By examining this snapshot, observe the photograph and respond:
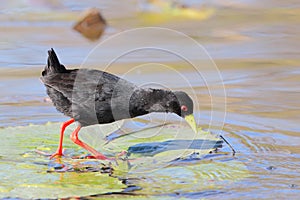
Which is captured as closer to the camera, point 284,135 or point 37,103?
point 284,135

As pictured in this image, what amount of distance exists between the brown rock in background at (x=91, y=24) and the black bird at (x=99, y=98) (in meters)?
4.72

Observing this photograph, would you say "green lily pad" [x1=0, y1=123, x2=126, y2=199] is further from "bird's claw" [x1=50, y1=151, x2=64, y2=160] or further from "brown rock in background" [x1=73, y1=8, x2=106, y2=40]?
"brown rock in background" [x1=73, y1=8, x2=106, y2=40]

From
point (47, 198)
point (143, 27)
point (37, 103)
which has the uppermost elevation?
point (143, 27)

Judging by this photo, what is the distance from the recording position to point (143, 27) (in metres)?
12.4

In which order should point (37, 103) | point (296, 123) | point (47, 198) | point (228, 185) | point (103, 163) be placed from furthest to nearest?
point (37, 103) < point (296, 123) < point (103, 163) < point (228, 185) < point (47, 198)

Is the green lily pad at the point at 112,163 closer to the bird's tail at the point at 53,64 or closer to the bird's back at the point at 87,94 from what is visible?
the bird's back at the point at 87,94

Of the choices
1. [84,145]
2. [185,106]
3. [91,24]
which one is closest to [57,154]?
[84,145]

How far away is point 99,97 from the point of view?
22.9ft

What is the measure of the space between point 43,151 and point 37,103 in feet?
5.27

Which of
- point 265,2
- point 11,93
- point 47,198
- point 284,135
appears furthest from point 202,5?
point 47,198

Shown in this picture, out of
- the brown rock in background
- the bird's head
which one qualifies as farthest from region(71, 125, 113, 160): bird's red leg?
the brown rock in background

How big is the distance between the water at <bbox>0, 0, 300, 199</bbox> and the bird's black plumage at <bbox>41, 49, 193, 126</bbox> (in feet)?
2.41

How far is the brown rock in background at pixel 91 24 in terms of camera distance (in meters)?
12.0

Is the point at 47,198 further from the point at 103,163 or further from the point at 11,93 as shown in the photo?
the point at 11,93
